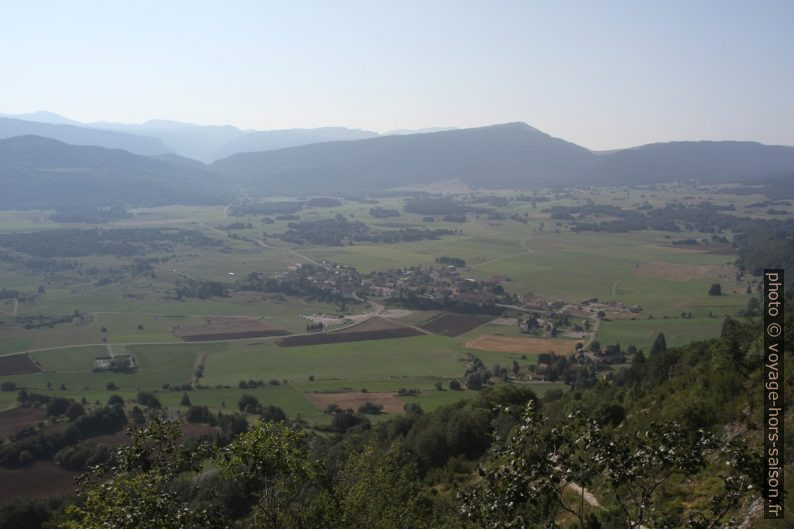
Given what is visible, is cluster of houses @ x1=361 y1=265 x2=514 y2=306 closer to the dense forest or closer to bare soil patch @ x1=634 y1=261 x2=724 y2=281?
bare soil patch @ x1=634 y1=261 x2=724 y2=281

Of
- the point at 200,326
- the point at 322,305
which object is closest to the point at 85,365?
the point at 200,326

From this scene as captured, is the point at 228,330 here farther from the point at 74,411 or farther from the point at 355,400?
the point at 355,400

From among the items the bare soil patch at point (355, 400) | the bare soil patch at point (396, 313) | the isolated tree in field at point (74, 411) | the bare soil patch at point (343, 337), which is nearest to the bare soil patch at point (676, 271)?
the bare soil patch at point (396, 313)

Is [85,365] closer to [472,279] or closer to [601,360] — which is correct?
[601,360]

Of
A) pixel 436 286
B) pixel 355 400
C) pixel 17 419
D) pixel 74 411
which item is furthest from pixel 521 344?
pixel 17 419

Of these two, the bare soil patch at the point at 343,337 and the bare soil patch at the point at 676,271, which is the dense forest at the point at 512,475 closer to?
the bare soil patch at the point at 343,337

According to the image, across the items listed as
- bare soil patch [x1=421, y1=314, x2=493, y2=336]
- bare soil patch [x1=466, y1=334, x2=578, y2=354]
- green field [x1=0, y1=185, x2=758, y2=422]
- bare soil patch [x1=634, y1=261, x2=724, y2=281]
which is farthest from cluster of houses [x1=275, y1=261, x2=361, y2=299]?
bare soil patch [x1=634, y1=261, x2=724, y2=281]
